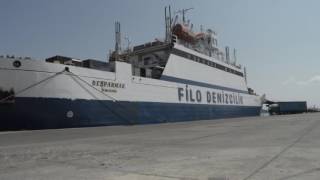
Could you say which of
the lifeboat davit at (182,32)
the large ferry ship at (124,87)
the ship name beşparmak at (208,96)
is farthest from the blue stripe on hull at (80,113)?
the lifeboat davit at (182,32)

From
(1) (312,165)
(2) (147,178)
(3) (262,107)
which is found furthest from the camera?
(3) (262,107)

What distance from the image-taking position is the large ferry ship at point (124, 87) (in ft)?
67.2

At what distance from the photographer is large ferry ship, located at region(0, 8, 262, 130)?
20.5 meters

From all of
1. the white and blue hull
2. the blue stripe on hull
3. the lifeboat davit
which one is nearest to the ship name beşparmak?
the white and blue hull

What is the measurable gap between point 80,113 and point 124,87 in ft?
15.8

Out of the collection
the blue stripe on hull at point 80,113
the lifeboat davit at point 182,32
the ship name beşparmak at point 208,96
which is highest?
the lifeboat davit at point 182,32

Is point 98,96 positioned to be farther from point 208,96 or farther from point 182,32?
point 182,32

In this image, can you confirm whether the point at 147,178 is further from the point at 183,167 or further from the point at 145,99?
the point at 145,99

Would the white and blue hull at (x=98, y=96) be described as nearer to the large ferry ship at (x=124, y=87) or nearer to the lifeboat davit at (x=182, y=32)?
the large ferry ship at (x=124, y=87)

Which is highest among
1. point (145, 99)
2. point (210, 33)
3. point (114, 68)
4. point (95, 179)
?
point (210, 33)

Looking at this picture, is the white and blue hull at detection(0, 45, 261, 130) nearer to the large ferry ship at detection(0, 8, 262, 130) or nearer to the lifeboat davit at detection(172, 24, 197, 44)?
the large ferry ship at detection(0, 8, 262, 130)

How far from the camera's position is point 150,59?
1422 inches

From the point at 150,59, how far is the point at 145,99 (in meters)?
8.21

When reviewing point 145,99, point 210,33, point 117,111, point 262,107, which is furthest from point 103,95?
point 262,107
